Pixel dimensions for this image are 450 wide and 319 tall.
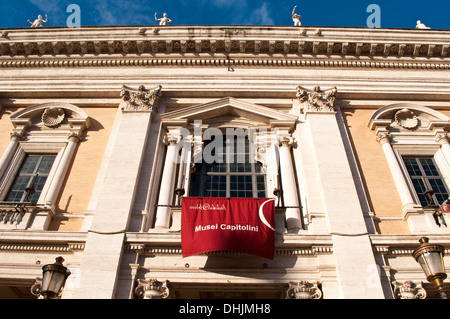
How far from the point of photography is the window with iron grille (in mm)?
12346

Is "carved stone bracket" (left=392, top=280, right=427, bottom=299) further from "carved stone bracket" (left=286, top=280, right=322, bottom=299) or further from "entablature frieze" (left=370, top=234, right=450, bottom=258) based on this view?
"carved stone bracket" (left=286, top=280, right=322, bottom=299)

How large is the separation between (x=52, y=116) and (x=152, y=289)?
801cm

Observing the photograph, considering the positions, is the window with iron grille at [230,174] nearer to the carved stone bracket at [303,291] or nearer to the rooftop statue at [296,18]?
the carved stone bracket at [303,291]

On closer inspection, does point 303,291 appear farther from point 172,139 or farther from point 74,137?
point 74,137

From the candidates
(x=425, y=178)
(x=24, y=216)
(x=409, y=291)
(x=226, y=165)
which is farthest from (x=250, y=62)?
(x=409, y=291)

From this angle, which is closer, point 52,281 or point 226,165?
point 52,281

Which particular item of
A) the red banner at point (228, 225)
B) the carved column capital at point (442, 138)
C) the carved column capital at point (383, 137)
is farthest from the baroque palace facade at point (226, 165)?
the red banner at point (228, 225)

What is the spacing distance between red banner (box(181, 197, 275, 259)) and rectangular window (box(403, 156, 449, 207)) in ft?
16.4

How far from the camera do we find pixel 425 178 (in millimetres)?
12445

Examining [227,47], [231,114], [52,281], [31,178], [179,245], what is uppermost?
[227,47]

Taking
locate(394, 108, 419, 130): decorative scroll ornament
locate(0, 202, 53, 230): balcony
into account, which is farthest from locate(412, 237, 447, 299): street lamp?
locate(0, 202, 53, 230): balcony

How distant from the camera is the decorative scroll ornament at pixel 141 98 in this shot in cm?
1369

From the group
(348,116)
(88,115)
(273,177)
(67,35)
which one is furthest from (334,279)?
(67,35)
